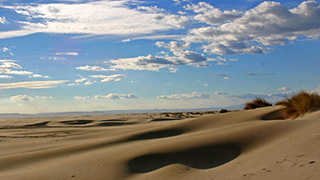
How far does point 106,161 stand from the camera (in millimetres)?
8477

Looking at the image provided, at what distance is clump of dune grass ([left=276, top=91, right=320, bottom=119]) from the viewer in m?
11.5

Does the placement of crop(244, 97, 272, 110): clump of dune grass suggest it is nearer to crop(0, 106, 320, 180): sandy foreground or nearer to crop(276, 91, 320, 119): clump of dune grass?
crop(276, 91, 320, 119): clump of dune grass

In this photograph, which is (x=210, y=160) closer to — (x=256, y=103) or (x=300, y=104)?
(x=300, y=104)

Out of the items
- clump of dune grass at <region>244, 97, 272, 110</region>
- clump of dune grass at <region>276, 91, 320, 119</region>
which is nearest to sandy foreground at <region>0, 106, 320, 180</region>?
clump of dune grass at <region>276, 91, 320, 119</region>

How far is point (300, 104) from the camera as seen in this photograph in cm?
1173

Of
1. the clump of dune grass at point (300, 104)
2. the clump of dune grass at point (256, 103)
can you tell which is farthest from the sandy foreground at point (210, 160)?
the clump of dune grass at point (256, 103)

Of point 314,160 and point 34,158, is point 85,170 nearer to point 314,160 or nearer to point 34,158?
point 34,158

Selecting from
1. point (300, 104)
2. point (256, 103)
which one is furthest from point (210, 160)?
point (256, 103)

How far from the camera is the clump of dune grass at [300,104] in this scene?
11.5m

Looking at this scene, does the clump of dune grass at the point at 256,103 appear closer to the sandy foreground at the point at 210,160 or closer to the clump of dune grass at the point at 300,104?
the clump of dune grass at the point at 300,104

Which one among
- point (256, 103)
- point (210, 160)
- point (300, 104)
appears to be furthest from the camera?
point (256, 103)

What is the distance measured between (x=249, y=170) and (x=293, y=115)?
6.62 meters

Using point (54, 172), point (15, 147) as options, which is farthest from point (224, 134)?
point (15, 147)

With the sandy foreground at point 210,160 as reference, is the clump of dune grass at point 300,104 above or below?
above
